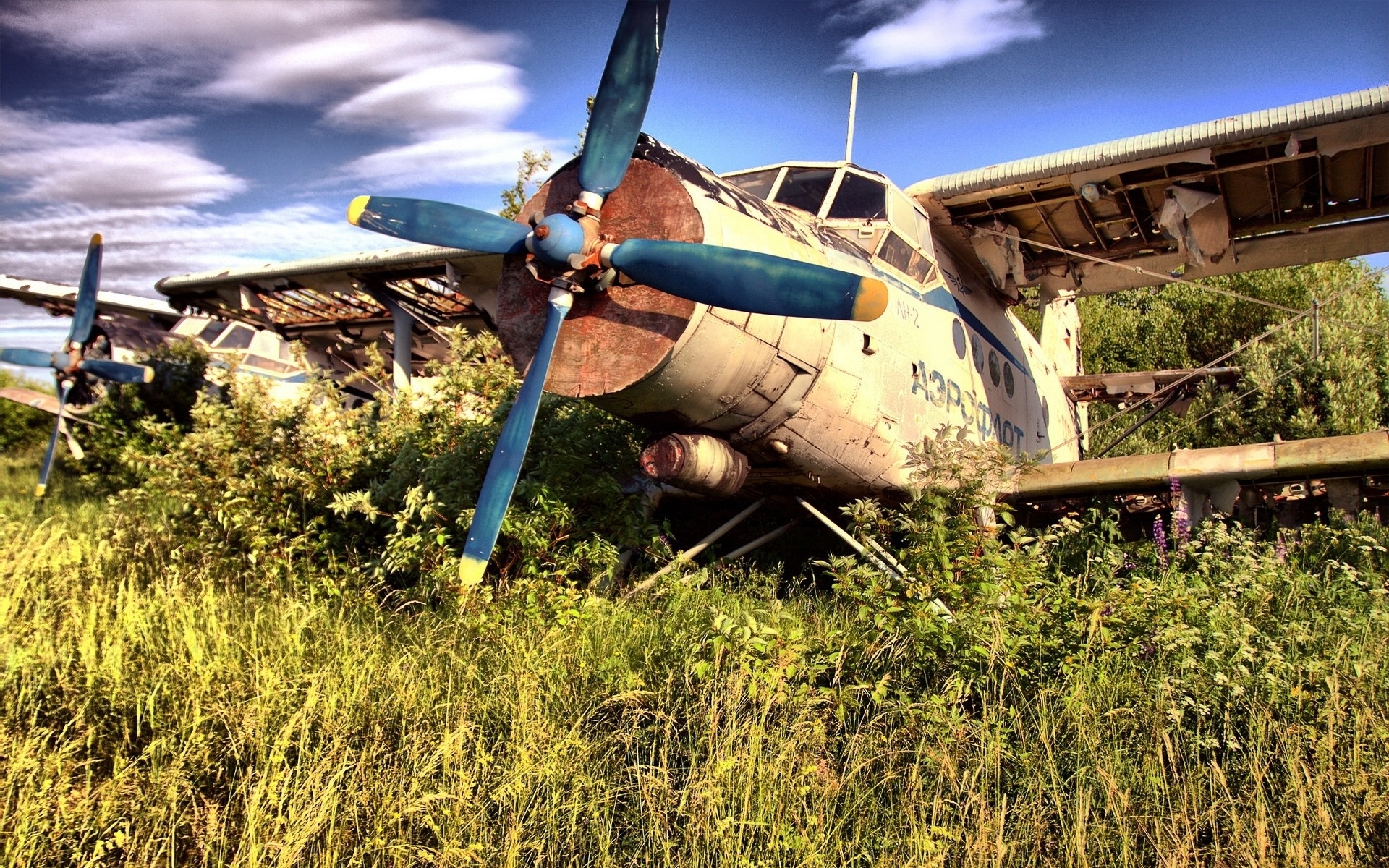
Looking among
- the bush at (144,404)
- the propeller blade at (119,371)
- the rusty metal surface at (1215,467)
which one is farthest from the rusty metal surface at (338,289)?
the rusty metal surface at (1215,467)

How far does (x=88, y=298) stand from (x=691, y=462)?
12245 mm

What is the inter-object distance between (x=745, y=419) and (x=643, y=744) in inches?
80.0

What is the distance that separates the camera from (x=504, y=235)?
5137 mm

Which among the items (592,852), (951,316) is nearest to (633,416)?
(592,852)

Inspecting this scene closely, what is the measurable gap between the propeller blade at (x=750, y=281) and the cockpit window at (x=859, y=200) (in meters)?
2.61

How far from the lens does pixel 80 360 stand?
13.2 meters

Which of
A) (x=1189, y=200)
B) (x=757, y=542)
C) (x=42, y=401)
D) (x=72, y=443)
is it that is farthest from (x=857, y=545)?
(x=42, y=401)

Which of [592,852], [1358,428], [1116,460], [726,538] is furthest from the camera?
[1358,428]

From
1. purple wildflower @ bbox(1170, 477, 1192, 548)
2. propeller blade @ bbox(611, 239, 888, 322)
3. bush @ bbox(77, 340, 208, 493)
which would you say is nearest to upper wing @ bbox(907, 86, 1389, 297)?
purple wildflower @ bbox(1170, 477, 1192, 548)

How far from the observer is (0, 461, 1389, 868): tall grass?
3307mm

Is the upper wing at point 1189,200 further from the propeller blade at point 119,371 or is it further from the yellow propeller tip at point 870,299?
the propeller blade at point 119,371

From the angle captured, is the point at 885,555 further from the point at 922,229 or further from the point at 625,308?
the point at 922,229

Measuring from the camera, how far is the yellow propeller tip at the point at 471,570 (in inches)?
188

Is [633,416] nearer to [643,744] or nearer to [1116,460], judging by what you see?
[643,744]
